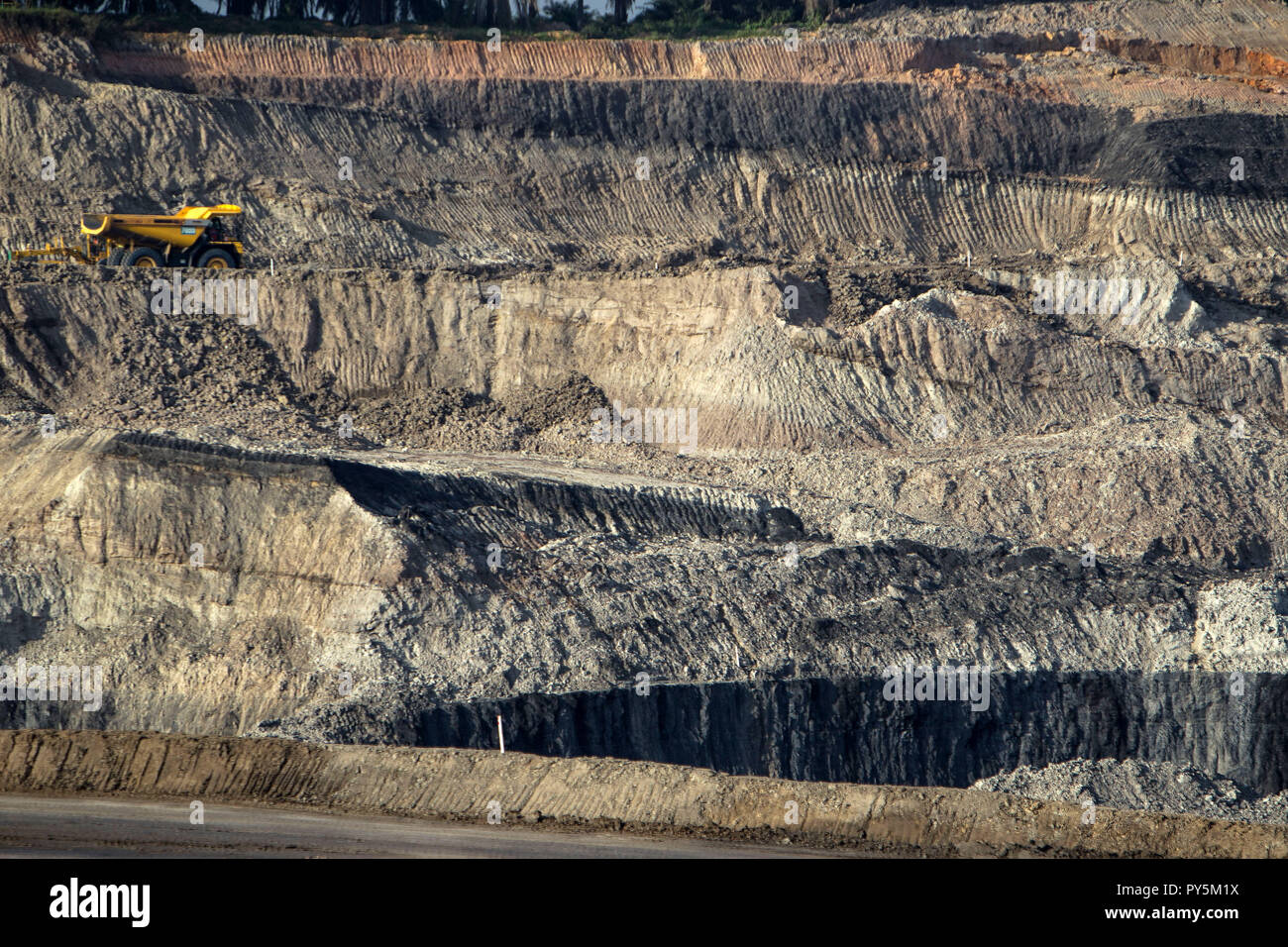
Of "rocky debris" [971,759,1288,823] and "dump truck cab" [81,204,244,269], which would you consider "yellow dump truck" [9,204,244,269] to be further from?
"rocky debris" [971,759,1288,823]

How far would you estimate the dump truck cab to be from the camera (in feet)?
94.1

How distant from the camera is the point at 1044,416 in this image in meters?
28.6

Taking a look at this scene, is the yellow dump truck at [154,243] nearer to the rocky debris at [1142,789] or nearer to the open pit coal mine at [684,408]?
the open pit coal mine at [684,408]

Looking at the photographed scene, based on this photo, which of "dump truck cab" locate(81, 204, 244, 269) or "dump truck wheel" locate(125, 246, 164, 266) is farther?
"dump truck cab" locate(81, 204, 244, 269)

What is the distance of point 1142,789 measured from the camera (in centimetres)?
1773

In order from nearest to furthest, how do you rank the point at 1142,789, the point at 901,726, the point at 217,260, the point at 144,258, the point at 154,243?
the point at 1142,789
the point at 901,726
the point at 144,258
the point at 154,243
the point at 217,260

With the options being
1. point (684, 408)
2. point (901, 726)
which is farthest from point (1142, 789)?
point (684, 408)

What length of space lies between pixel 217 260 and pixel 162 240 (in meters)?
1.03

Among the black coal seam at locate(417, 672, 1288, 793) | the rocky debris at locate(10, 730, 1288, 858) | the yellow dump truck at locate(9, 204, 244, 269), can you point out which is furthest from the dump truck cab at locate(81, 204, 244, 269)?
the rocky debris at locate(10, 730, 1288, 858)

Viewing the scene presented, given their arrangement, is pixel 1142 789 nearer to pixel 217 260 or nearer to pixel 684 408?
pixel 684 408

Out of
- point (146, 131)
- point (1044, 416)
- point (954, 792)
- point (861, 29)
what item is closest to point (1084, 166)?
point (861, 29)

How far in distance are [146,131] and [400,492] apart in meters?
15.3

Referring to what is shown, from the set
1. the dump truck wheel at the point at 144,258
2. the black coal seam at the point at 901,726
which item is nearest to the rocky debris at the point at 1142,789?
the black coal seam at the point at 901,726

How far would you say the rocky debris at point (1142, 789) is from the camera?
17.5 m
